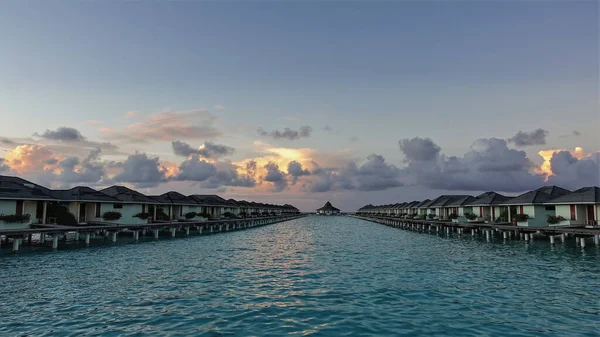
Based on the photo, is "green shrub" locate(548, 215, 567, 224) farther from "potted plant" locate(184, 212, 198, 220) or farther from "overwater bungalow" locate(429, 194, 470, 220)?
"potted plant" locate(184, 212, 198, 220)

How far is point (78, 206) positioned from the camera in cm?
3947

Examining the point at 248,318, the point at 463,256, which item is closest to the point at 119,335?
the point at 248,318

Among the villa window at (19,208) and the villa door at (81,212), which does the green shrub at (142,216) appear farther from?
the villa window at (19,208)

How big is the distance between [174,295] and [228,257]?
1196cm

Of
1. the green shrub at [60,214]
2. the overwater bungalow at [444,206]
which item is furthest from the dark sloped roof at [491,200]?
the green shrub at [60,214]

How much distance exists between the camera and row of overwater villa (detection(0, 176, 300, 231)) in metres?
30.5

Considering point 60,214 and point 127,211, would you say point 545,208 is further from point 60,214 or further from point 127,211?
point 60,214

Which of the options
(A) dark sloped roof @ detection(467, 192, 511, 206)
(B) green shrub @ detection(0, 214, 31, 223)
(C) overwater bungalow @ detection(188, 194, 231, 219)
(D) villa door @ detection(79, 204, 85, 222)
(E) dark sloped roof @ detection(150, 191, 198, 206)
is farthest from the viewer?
(C) overwater bungalow @ detection(188, 194, 231, 219)

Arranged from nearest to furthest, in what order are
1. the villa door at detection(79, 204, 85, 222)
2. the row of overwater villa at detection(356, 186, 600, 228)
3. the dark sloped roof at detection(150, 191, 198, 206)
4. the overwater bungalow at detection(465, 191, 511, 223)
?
the row of overwater villa at detection(356, 186, 600, 228)
the villa door at detection(79, 204, 85, 222)
the overwater bungalow at detection(465, 191, 511, 223)
the dark sloped roof at detection(150, 191, 198, 206)

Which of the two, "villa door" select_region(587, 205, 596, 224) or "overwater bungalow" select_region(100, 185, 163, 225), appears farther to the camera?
"overwater bungalow" select_region(100, 185, 163, 225)

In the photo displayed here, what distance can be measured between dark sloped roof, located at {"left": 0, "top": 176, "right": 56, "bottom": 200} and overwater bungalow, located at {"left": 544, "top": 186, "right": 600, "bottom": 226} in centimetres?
5305

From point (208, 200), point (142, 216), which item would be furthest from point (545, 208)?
point (208, 200)

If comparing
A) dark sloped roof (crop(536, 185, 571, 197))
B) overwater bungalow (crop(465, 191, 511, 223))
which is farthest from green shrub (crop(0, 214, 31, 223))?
dark sloped roof (crop(536, 185, 571, 197))

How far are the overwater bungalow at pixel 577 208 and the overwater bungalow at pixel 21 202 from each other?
52.8 meters
